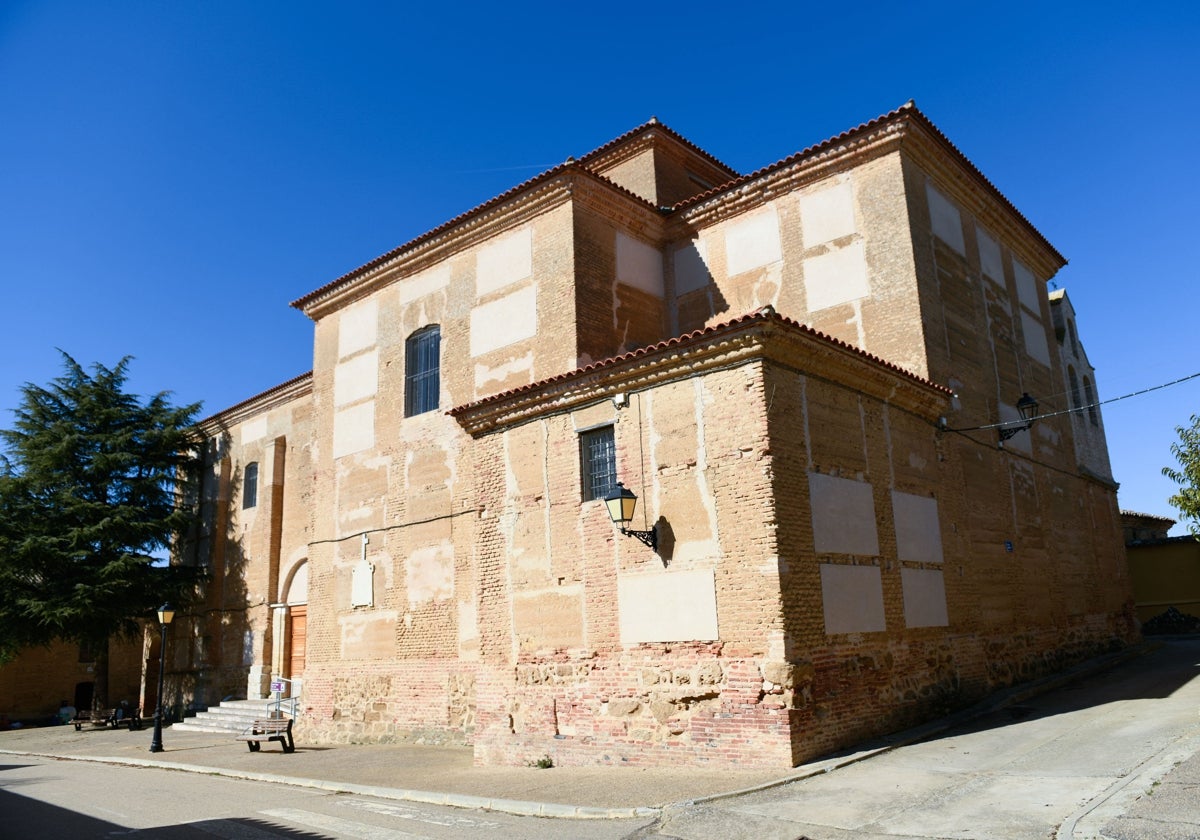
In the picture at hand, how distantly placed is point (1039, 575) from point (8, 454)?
28.9 meters

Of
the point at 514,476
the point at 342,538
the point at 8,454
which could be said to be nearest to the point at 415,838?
the point at 514,476

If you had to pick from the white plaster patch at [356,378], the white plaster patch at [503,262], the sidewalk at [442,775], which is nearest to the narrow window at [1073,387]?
the white plaster patch at [503,262]

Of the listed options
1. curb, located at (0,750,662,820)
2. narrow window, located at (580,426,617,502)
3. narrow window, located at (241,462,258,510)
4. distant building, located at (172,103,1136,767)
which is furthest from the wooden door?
narrow window, located at (580,426,617,502)

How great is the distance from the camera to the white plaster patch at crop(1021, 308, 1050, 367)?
59.6ft

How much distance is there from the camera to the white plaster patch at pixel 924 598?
473 inches

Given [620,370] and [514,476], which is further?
[514,476]

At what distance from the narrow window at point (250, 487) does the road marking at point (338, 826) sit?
17.1 metres

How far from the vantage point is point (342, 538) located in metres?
18.7

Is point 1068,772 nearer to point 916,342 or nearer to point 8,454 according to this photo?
point 916,342

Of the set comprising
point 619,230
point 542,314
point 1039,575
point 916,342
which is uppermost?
point 619,230

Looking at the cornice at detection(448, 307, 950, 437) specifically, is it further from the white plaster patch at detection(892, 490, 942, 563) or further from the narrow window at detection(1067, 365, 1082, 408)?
the narrow window at detection(1067, 365, 1082, 408)

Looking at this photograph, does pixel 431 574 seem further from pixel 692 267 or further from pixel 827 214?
pixel 827 214

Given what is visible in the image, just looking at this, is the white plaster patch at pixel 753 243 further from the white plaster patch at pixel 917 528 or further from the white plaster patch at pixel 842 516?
the white plaster patch at pixel 842 516

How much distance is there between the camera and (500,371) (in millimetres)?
16438
